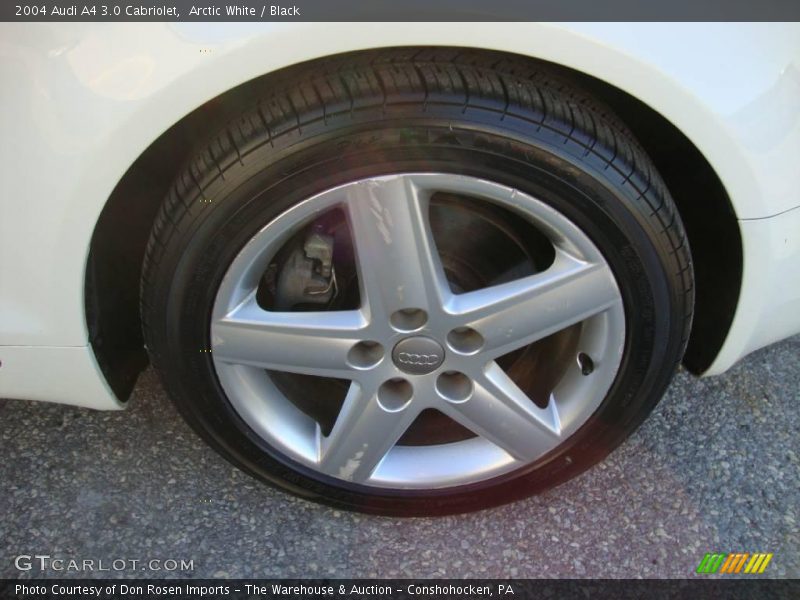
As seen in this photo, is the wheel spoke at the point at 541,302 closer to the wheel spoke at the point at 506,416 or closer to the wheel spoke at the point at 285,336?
the wheel spoke at the point at 506,416

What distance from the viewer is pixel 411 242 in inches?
56.1

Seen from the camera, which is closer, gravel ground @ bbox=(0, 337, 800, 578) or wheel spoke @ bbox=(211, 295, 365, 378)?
wheel spoke @ bbox=(211, 295, 365, 378)

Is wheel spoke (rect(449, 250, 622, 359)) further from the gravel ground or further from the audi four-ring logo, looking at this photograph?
the gravel ground

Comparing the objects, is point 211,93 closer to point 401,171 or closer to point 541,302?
point 401,171

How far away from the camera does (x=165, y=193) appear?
1611 mm

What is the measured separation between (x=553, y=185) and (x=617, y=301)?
0.94 feet

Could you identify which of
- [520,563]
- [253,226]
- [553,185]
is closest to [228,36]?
[253,226]

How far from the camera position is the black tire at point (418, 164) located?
1.34 m

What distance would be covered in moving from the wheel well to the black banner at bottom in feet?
1.44

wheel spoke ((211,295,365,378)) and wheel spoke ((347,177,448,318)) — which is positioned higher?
wheel spoke ((347,177,448,318))

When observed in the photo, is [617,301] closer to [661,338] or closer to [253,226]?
[661,338]
